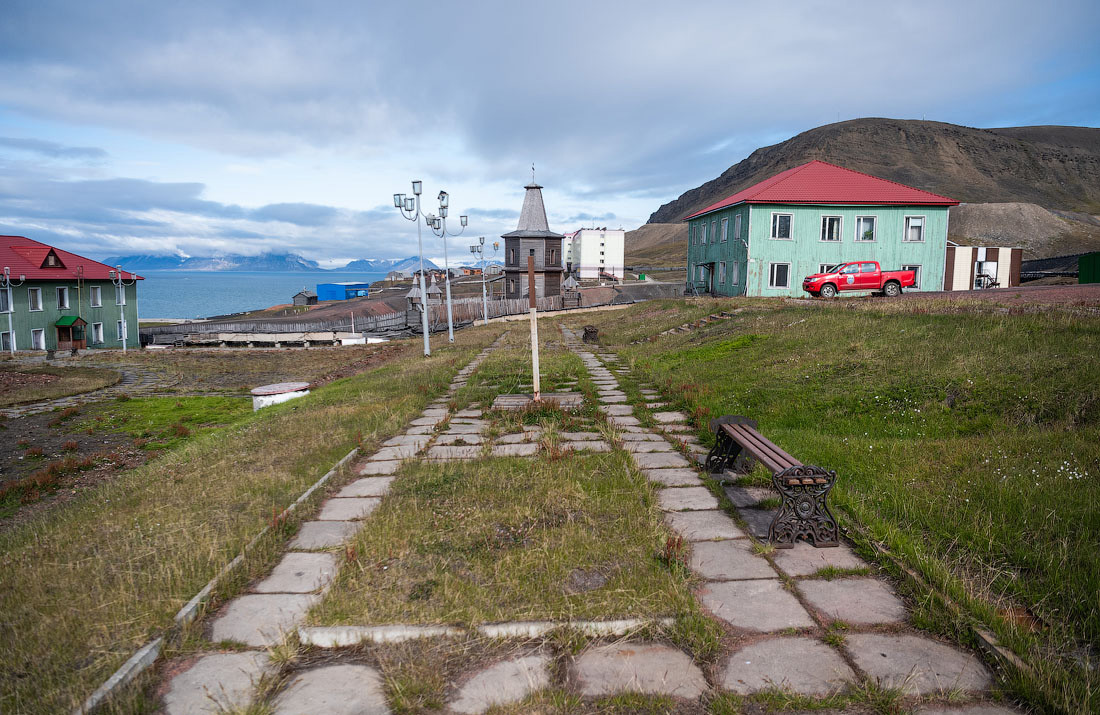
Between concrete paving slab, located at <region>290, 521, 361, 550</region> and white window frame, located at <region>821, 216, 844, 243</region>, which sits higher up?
white window frame, located at <region>821, 216, 844, 243</region>

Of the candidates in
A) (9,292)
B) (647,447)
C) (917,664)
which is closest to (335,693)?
(917,664)

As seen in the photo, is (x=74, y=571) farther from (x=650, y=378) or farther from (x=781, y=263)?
(x=781, y=263)

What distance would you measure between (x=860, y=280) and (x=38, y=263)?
55.3 metres

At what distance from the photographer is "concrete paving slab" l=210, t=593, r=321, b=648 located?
13.7 feet

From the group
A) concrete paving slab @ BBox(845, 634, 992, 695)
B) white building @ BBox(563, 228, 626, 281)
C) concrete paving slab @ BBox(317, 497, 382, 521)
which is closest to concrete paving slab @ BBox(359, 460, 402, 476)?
concrete paving slab @ BBox(317, 497, 382, 521)

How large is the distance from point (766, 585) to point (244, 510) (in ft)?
17.0

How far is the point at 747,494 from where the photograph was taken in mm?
6789

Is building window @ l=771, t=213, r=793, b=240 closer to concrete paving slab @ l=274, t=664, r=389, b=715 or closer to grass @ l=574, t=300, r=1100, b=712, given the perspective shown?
grass @ l=574, t=300, r=1100, b=712

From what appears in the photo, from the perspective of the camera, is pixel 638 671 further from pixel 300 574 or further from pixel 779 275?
pixel 779 275

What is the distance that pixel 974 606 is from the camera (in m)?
4.15

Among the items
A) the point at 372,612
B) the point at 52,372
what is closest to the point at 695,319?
the point at 372,612

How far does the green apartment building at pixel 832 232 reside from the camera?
109ft

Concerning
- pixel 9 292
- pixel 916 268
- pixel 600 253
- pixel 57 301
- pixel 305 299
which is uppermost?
pixel 600 253

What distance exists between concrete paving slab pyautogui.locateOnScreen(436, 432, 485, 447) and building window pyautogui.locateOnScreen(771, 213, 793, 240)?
2847 cm
